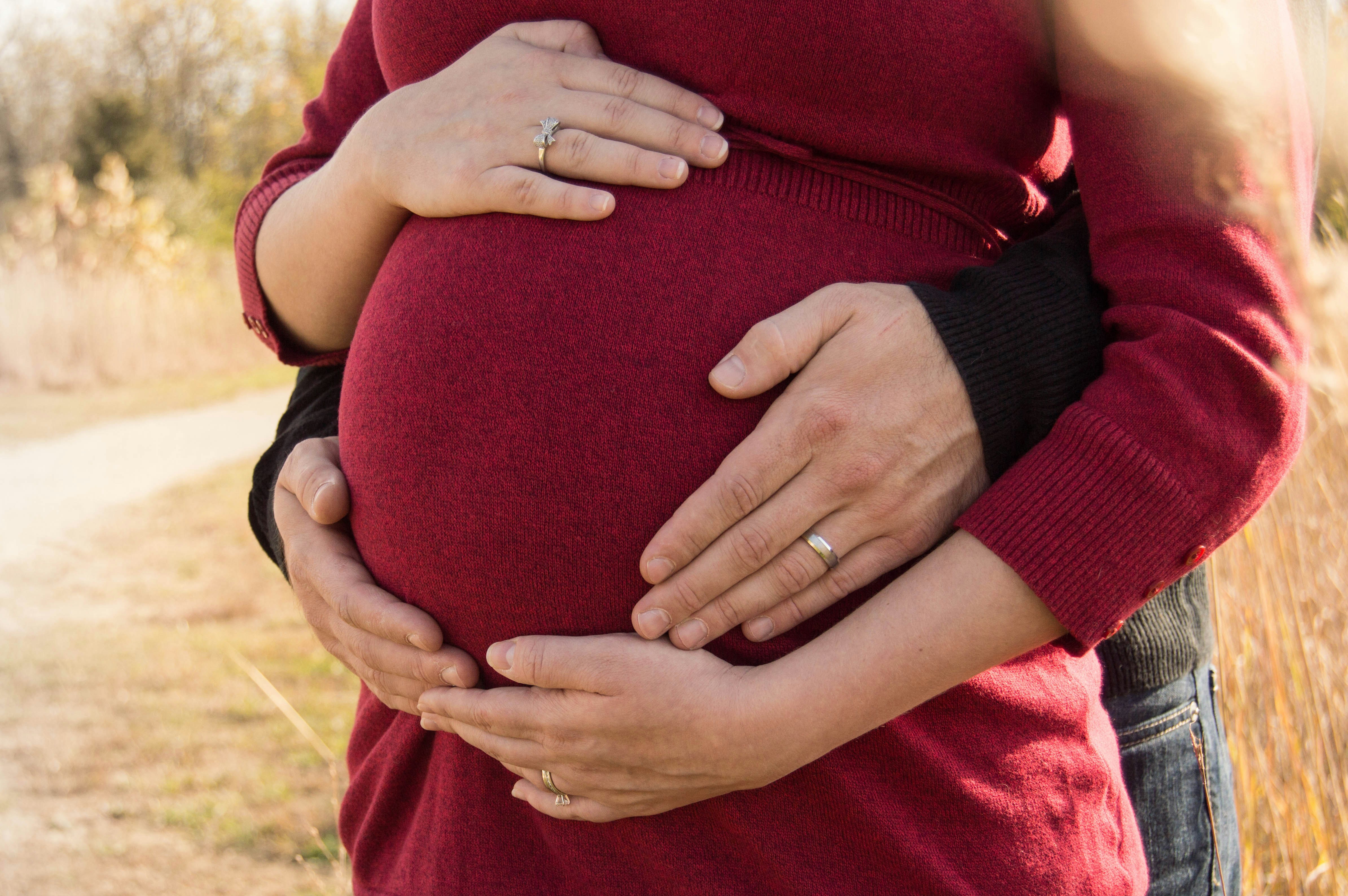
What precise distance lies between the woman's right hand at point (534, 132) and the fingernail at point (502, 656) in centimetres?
46

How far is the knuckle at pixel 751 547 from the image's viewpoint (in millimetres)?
923

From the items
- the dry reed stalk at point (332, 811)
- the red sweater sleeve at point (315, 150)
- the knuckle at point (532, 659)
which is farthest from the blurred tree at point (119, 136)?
the knuckle at point (532, 659)

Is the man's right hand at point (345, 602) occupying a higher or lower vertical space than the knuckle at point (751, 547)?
lower

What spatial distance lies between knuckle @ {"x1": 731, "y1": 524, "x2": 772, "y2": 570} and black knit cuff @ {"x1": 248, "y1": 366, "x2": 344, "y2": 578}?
693mm

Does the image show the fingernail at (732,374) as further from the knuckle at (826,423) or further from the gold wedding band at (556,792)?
the gold wedding band at (556,792)

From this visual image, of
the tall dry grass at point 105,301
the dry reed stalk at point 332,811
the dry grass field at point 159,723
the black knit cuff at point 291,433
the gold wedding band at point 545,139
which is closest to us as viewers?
the gold wedding band at point 545,139

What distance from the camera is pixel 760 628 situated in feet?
3.10

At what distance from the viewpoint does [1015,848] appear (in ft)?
3.08

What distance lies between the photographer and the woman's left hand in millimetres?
880

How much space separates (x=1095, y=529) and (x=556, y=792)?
1.94ft

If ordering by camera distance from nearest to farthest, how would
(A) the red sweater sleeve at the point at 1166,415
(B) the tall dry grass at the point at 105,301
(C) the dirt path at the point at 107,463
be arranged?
(A) the red sweater sleeve at the point at 1166,415 → (C) the dirt path at the point at 107,463 → (B) the tall dry grass at the point at 105,301

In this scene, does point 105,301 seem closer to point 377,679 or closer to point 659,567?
point 377,679

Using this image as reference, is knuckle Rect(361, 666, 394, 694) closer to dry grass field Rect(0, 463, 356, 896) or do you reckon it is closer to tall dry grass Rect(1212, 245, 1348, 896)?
tall dry grass Rect(1212, 245, 1348, 896)

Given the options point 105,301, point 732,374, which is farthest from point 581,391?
point 105,301
